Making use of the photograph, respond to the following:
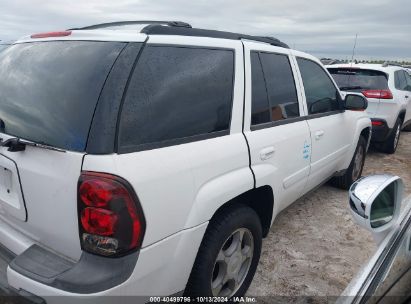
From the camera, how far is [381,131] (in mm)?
6340

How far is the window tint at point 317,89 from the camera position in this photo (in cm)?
346

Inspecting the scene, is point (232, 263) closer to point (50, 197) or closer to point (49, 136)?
point (50, 197)

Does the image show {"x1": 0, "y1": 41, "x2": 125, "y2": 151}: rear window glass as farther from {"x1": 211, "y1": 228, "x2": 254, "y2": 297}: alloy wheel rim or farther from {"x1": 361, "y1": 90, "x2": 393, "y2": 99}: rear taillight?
{"x1": 361, "y1": 90, "x2": 393, "y2": 99}: rear taillight

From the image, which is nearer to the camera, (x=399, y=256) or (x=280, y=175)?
(x=399, y=256)

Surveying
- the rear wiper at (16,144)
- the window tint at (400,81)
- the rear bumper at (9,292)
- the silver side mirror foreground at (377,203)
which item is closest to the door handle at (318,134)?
the silver side mirror foreground at (377,203)

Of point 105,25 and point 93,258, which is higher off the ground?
point 105,25

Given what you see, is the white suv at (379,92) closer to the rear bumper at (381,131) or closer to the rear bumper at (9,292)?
the rear bumper at (381,131)

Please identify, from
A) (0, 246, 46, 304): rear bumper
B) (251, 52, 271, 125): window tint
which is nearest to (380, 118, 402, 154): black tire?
(251, 52, 271, 125): window tint

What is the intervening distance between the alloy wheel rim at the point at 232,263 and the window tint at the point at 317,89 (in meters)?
1.54

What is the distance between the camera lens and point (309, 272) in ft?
9.89

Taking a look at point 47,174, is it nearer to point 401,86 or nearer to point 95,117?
point 95,117

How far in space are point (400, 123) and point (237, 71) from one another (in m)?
5.75

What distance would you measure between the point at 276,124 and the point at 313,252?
4.41 ft

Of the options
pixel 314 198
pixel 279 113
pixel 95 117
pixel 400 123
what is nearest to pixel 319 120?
pixel 279 113
